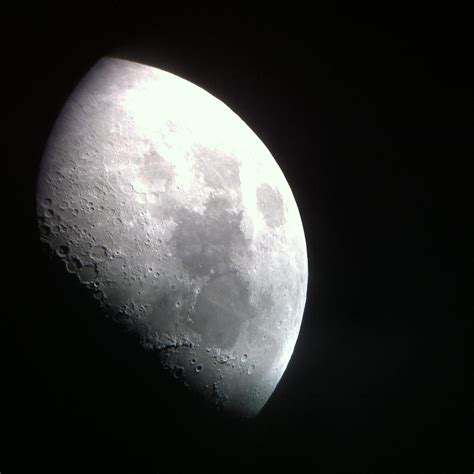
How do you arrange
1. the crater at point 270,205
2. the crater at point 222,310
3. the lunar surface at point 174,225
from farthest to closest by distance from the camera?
1. the crater at point 270,205
2. the crater at point 222,310
3. the lunar surface at point 174,225

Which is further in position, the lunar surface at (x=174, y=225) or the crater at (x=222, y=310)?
the crater at (x=222, y=310)

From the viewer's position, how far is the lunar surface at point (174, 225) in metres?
1.80

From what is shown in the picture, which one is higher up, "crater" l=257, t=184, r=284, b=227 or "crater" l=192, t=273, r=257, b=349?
"crater" l=257, t=184, r=284, b=227

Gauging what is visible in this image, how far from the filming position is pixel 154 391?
1.95 metres

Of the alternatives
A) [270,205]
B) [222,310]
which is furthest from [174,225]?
[270,205]

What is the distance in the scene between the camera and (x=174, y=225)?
1921 millimetres

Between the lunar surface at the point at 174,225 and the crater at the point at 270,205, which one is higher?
the crater at the point at 270,205

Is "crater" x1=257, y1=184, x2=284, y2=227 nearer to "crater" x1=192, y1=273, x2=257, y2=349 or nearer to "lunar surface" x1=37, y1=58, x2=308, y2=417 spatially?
"lunar surface" x1=37, y1=58, x2=308, y2=417

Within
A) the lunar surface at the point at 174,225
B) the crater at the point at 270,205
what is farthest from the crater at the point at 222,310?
the crater at the point at 270,205

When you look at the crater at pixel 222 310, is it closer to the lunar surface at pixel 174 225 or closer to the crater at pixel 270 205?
the lunar surface at pixel 174 225

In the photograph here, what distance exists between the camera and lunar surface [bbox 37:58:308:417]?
1799 mm

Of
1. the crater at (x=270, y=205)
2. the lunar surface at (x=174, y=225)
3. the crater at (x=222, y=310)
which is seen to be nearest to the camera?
the lunar surface at (x=174, y=225)

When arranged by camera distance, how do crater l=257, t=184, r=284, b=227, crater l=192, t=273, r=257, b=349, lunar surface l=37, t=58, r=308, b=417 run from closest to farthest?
lunar surface l=37, t=58, r=308, b=417
crater l=192, t=273, r=257, b=349
crater l=257, t=184, r=284, b=227

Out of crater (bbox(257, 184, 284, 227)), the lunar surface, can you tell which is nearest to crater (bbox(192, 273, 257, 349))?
the lunar surface
